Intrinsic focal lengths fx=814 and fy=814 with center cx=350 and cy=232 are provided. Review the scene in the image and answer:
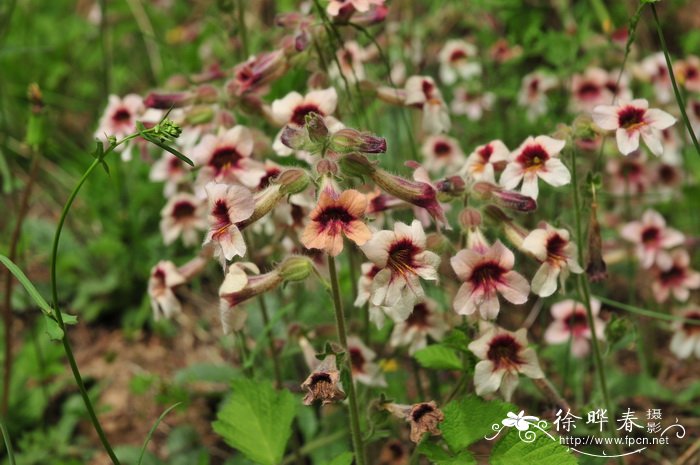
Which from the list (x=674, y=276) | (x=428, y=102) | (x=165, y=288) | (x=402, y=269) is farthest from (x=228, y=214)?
(x=674, y=276)

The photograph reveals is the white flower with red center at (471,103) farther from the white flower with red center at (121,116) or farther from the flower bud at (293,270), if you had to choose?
the flower bud at (293,270)

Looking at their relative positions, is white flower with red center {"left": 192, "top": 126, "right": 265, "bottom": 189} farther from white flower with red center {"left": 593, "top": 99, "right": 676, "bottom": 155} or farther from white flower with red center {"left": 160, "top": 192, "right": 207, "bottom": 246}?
white flower with red center {"left": 593, "top": 99, "right": 676, "bottom": 155}

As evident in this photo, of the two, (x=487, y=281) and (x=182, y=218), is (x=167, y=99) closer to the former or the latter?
(x=182, y=218)

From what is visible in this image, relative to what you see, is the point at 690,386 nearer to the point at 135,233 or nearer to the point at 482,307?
the point at 482,307

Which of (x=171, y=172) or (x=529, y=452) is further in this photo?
(x=171, y=172)

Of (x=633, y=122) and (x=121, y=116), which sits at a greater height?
(x=121, y=116)

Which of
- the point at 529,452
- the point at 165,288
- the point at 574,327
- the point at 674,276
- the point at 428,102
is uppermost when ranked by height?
the point at 428,102
